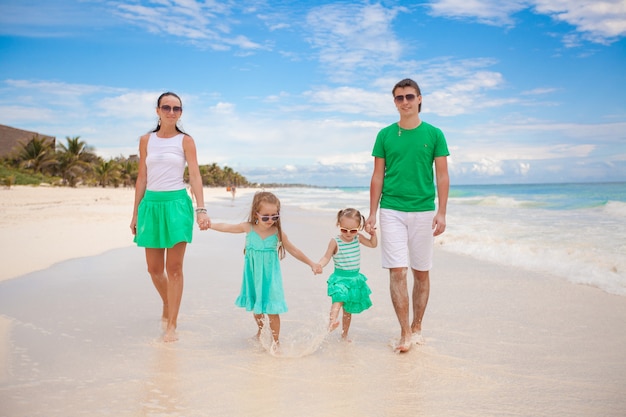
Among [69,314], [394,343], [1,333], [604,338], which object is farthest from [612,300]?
[1,333]

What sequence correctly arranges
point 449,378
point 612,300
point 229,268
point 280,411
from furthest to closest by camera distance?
point 229,268, point 612,300, point 449,378, point 280,411

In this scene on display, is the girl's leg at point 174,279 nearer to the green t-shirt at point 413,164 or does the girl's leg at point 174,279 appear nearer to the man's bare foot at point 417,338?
the green t-shirt at point 413,164

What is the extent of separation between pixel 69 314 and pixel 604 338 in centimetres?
489

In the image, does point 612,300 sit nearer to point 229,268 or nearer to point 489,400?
point 489,400

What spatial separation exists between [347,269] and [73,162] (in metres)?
50.7

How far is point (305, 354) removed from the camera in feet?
12.7

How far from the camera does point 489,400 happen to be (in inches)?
120

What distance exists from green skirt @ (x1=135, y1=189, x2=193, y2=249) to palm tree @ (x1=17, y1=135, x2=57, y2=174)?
48.8 metres

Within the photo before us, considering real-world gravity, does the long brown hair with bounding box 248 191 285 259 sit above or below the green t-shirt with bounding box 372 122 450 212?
below

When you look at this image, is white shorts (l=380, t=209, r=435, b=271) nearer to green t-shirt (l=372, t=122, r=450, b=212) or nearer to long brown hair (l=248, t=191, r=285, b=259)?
green t-shirt (l=372, t=122, r=450, b=212)

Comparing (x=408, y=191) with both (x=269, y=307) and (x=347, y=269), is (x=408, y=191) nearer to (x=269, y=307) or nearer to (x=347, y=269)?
(x=347, y=269)

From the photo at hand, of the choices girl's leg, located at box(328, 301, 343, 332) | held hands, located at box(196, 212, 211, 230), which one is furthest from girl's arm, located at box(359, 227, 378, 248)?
held hands, located at box(196, 212, 211, 230)

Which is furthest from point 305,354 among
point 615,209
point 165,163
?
point 615,209

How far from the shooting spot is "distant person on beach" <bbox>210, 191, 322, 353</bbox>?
3973 mm
